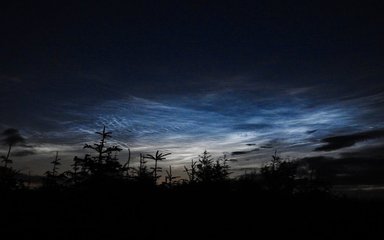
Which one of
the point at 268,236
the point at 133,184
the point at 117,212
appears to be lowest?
the point at 268,236

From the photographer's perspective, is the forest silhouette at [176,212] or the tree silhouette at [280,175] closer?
the forest silhouette at [176,212]

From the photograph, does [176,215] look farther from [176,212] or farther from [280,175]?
[280,175]

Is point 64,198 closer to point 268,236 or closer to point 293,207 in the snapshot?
point 268,236

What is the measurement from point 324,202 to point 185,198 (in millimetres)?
6770

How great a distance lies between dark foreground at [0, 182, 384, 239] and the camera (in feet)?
41.1

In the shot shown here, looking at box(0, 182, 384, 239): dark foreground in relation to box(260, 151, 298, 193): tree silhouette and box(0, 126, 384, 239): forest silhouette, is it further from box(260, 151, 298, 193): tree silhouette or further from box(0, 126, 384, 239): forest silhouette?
box(260, 151, 298, 193): tree silhouette

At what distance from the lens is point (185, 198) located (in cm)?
1547

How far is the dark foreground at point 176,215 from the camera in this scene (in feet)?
41.1

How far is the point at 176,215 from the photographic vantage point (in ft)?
45.3

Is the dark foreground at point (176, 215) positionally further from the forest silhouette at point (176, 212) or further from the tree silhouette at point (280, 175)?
the tree silhouette at point (280, 175)

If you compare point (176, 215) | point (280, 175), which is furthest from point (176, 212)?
point (280, 175)

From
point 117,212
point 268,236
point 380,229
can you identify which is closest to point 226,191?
point 268,236

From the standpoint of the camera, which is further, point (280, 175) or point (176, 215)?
point (280, 175)

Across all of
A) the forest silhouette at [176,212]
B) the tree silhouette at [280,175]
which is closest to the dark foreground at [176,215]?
the forest silhouette at [176,212]
